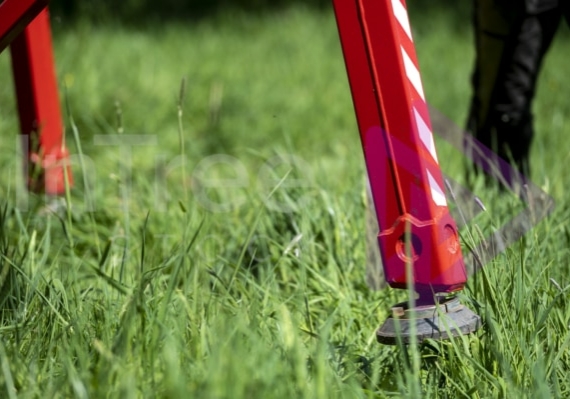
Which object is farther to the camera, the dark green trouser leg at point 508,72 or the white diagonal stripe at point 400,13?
the dark green trouser leg at point 508,72

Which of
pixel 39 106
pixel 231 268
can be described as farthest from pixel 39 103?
pixel 231 268

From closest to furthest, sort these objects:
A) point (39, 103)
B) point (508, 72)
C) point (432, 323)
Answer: point (432, 323), point (39, 103), point (508, 72)

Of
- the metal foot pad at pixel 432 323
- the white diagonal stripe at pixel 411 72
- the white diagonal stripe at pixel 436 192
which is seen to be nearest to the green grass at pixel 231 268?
the metal foot pad at pixel 432 323

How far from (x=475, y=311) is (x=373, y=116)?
39 centimetres

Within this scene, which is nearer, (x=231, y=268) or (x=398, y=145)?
(x=398, y=145)

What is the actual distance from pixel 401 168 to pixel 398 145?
0.04m

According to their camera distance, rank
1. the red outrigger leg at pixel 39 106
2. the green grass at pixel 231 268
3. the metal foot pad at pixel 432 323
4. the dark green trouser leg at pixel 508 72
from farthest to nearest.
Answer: the dark green trouser leg at pixel 508 72
the red outrigger leg at pixel 39 106
the metal foot pad at pixel 432 323
the green grass at pixel 231 268

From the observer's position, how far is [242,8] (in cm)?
695

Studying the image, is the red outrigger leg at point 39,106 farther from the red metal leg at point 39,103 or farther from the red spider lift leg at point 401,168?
the red spider lift leg at point 401,168

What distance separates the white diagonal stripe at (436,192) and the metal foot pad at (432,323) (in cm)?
16

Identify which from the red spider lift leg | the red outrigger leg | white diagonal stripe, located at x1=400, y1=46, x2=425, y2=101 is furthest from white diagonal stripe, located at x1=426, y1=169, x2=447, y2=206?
the red outrigger leg

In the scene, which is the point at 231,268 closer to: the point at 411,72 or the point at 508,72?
the point at 411,72

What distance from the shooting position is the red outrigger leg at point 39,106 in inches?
96.1

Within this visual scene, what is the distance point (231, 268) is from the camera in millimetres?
2014
